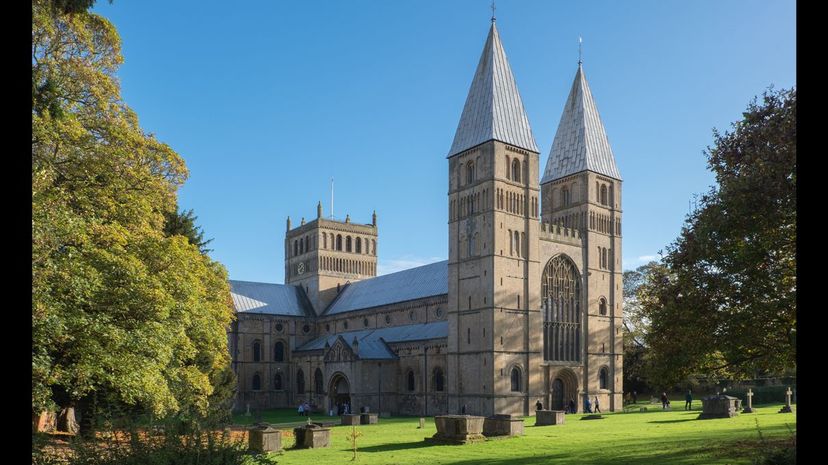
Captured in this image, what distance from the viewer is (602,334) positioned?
186ft

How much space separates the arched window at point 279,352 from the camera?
72137 millimetres

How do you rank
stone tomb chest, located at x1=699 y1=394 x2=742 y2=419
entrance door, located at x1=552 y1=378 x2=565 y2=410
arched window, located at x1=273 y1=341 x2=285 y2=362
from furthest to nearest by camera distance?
1. arched window, located at x1=273 y1=341 x2=285 y2=362
2. entrance door, located at x1=552 y1=378 x2=565 y2=410
3. stone tomb chest, located at x1=699 y1=394 x2=742 y2=419

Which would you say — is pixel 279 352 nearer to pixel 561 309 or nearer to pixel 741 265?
pixel 561 309

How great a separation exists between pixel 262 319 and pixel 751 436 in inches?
2166

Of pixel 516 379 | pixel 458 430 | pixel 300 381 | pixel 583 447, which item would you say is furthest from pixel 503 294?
pixel 300 381

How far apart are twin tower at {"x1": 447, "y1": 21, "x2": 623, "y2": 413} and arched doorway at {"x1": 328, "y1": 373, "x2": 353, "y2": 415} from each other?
1130 centimetres

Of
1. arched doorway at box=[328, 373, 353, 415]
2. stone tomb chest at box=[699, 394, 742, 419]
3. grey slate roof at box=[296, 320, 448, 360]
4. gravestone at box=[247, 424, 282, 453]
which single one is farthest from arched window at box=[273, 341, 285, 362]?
gravestone at box=[247, 424, 282, 453]

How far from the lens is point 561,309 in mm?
54281

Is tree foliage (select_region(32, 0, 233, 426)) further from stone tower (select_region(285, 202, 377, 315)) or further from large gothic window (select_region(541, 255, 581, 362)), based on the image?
stone tower (select_region(285, 202, 377, 315))

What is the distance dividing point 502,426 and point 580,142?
3582cm

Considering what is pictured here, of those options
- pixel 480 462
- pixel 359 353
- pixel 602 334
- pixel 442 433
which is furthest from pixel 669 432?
pixel 359 353

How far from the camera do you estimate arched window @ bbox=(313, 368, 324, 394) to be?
66.6 m

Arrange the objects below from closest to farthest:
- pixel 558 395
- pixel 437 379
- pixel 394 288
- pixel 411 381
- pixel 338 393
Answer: pixel 437 379 < pixel 558 395 < pixel 411 381 < pixel 338 393 < pixel 394 288
